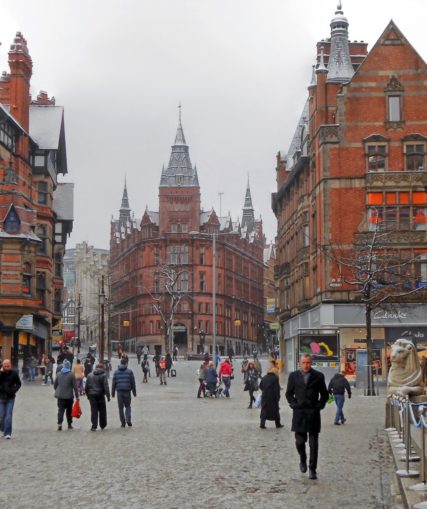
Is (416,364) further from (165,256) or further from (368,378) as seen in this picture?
(165,256)

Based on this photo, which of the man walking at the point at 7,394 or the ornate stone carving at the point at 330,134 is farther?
the ornate stone carving at the point at 330,134

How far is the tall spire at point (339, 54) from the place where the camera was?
51562 millimetres

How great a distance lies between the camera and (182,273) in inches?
4759

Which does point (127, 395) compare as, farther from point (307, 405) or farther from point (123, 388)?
point (307, 405)

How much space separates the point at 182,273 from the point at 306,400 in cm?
10842

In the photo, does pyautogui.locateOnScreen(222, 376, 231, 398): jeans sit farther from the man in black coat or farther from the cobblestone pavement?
the man in black coat

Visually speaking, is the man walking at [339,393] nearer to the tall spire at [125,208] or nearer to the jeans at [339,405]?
the jeans at [339,405]

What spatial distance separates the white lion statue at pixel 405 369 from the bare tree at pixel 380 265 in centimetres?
2133

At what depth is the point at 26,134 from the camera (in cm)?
5762

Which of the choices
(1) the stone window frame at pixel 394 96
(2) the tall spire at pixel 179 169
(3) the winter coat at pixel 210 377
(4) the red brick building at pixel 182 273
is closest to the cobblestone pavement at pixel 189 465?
(3) the winter coat at pixel 210 377

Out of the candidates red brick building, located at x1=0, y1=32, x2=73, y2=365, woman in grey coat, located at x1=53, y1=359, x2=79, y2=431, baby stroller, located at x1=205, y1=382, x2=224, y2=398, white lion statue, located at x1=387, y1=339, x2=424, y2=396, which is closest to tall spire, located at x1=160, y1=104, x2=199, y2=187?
red brick building, located at x1=0, y1=32, x2=73, y2=365

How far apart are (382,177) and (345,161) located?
2.16 m

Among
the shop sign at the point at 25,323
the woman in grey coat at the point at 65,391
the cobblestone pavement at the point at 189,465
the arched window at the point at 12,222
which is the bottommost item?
the cobblestone pavement at the point at 189,465

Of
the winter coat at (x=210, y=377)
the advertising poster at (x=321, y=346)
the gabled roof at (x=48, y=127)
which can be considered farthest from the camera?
the gabled roof at (x=48, y=127)
